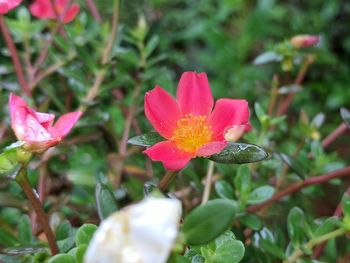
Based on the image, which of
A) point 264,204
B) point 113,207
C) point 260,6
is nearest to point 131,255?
point 113,207

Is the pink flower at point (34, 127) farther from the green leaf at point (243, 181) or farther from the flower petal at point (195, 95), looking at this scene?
the green leaf at point (243, 181)

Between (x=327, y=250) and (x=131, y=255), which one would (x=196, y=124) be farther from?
(x=327, y=250)

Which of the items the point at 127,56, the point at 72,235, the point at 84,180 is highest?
the point at 127,56

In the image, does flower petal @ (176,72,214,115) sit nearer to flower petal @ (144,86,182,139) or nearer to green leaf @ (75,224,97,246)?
flower petal @ (144,86,182,139)

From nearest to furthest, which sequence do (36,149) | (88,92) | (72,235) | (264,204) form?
(36,149) → (72,235) → (264,204) → (88,92)

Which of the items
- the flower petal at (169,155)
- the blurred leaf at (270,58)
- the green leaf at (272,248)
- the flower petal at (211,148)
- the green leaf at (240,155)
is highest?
the flower petal at (211,148)

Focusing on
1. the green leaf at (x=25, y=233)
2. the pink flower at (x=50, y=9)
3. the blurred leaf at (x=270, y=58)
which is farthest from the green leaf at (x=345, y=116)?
the pink flower at (x=50, y=9)

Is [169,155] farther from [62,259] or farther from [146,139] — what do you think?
[62,259]
